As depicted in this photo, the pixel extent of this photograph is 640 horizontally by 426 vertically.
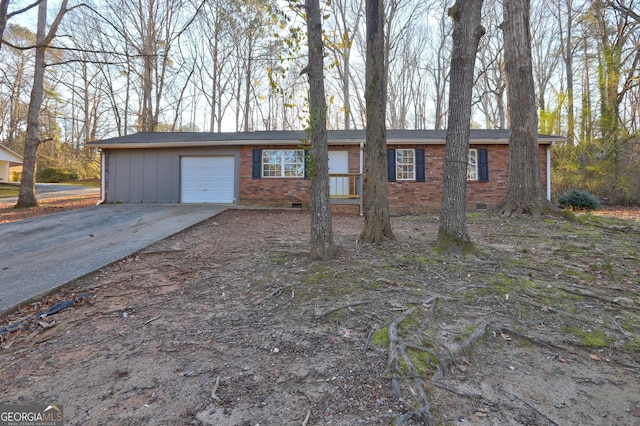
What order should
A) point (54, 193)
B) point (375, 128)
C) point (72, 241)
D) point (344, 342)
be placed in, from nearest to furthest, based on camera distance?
point (344, 342) → point (375, 128) → point (72, 241) → point (54, 193)

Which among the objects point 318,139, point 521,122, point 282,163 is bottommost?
point 318,139

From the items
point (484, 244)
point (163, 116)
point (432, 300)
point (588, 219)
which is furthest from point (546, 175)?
point (163, 116)

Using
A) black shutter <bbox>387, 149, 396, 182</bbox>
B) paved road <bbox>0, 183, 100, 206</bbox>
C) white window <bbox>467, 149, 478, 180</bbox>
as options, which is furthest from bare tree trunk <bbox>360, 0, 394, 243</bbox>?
paved road <bbox>0, 183, 100, 206</bbox>

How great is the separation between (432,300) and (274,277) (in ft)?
6.13

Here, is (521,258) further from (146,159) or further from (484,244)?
(146,159)

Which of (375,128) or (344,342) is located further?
(375,128)

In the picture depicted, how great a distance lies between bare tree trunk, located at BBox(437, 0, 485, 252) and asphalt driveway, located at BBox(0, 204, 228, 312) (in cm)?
499

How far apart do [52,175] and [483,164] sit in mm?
31122

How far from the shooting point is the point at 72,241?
6.05m

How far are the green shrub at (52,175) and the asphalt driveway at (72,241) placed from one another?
21600 millimetres

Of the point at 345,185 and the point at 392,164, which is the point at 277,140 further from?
the point at 392,164

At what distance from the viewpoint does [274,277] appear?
157 inches

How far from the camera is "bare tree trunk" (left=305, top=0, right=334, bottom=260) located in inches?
166

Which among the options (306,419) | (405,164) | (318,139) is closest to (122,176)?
(405,164)
